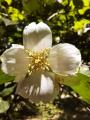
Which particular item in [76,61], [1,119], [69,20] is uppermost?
[69,20]

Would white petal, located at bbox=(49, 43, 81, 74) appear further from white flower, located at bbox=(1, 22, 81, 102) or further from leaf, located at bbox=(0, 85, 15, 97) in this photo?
leaf, located at bbox=(0, 85, 15, 97)

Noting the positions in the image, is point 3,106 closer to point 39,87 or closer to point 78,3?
point 78,3

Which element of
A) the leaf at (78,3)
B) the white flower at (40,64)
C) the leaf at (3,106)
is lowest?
the leaf at (3,106)

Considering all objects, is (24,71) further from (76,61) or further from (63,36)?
(63,36)

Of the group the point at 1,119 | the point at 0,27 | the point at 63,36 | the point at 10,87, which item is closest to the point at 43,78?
the point at 10,87

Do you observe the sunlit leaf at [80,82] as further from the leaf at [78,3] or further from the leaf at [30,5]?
the leaf at [78,3]

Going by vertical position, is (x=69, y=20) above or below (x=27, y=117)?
above

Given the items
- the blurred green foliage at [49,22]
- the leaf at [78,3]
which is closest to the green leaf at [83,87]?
the blurred green foliage at [49,22]
